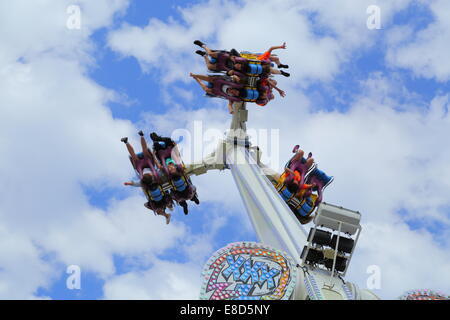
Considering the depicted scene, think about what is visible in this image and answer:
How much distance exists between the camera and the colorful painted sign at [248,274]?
2728 cm

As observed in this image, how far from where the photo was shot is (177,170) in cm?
4169

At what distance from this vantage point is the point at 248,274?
2792 cm

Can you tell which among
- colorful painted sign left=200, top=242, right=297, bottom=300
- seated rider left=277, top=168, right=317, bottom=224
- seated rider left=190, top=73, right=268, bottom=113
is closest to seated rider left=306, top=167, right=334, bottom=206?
seated rider left=277, top=168, right=317, bottom=224

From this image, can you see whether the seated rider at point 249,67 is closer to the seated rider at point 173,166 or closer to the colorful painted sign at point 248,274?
the seated rider at point 173,166

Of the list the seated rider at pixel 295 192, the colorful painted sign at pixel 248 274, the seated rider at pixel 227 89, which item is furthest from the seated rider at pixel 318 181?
the colorful painted sign at pixel 248 274

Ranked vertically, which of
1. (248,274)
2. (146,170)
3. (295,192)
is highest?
(146,170)

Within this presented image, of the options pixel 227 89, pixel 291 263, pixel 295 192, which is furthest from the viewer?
pixel 227 89

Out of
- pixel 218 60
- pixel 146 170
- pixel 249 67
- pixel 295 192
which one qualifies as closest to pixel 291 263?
pixel 295 192

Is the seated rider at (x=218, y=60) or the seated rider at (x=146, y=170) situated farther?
the seated rider at (x=218, y=60)

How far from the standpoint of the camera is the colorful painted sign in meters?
27.3

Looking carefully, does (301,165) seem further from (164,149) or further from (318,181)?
(164,149)

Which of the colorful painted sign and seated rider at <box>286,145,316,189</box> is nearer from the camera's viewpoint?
the colorful painted sign

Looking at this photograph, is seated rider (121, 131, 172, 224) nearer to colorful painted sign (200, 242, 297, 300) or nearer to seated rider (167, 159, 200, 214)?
seated rider (167, 159, 200, 214)
